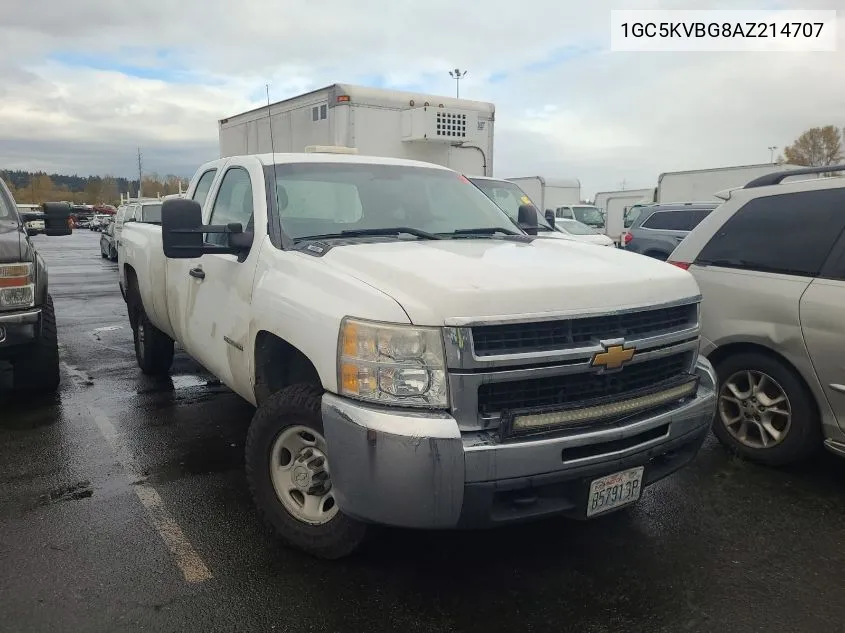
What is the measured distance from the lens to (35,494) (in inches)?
152

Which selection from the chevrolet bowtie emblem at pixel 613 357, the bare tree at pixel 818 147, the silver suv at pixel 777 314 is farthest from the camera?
the bare tree at pixel 818 147

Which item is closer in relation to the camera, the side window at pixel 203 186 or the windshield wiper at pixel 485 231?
the windshield wiper at pixel 485 231

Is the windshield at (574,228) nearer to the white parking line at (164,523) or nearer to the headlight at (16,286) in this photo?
the headlight at (16,286)

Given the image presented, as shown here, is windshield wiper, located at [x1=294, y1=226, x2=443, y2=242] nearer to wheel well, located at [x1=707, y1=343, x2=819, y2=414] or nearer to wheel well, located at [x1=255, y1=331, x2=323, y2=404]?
wheel well, located at [x1=255, y1=331, x2=323, y2=404]

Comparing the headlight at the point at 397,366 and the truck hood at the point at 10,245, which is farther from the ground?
the truck hood at the point at 10,245

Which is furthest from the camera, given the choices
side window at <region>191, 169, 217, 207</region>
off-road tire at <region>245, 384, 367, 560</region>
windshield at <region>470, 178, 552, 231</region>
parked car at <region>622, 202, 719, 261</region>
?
parked car at <region>622, 202, 719, 261</region>

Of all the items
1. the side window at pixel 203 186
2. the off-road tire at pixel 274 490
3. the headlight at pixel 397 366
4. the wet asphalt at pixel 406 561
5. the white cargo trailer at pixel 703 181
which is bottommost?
the wet asphalt at pixel 406 561

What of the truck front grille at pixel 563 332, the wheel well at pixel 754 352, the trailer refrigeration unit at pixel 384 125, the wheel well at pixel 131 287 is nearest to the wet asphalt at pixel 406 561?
the wheel well at pixel 754 352

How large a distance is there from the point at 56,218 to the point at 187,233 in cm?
333

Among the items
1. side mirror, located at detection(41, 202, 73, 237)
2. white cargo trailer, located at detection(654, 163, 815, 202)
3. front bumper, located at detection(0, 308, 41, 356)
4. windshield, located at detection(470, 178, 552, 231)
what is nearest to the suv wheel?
front bumper, located at detection(0, 308, 41, 356)

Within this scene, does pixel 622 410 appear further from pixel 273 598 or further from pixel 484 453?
pixel 273 598

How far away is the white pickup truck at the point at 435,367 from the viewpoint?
99.8 inches

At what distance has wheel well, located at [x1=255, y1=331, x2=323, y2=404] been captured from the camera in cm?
337

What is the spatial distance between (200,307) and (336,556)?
2.03 meters
